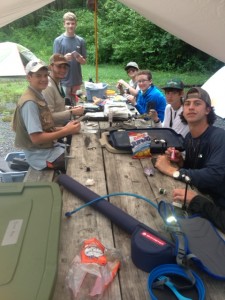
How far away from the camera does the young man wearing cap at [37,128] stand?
2676 mm

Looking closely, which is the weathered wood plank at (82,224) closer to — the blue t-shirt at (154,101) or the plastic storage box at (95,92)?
the blue t-shirt at (154,101)

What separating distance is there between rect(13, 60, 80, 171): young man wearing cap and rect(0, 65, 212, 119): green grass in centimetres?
420

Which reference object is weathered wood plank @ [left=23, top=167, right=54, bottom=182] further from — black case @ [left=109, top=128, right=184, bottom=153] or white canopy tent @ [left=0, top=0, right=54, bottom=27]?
white canopy tent @ [left=0, top=0, right=54, bottom=27]

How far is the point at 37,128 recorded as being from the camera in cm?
267

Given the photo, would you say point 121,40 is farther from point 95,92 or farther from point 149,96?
point 149,96

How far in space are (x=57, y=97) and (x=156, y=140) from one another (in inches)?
58.1

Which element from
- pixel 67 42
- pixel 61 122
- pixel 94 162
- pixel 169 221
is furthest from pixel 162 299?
pixel 67 42

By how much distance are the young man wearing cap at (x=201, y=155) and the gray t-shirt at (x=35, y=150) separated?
3.46 ft

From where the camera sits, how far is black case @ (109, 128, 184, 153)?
2.62 m

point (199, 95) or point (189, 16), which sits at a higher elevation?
point (189, 16)

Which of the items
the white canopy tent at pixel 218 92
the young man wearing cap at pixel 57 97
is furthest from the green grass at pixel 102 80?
the young man wearing cap at pixel 57 97

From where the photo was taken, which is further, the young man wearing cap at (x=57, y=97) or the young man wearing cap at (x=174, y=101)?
the young man wearing cap at (x=174, y=101)

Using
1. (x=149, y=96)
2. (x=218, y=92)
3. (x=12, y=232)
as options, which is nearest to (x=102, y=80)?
(x=218, y=92)

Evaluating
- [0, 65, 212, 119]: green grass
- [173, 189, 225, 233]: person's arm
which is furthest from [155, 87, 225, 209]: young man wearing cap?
[0, 65, 212, 119]: green grass
